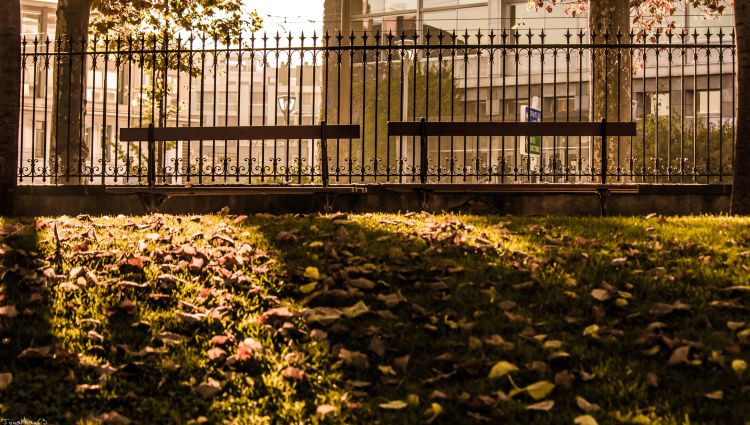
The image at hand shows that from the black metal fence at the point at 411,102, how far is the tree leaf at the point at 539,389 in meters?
4.97

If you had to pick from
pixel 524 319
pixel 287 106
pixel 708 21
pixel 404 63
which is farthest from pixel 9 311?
pixel 708 21

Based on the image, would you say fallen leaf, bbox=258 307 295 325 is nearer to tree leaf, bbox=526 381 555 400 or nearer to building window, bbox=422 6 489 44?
tree leaf, bbox=526 381 555 400

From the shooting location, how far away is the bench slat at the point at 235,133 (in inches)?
400

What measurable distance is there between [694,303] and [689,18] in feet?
130

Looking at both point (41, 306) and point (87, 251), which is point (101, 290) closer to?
point (41, 306)

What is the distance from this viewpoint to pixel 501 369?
471cm

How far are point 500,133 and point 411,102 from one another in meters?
33.2

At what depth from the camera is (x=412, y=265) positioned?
20.9 feet

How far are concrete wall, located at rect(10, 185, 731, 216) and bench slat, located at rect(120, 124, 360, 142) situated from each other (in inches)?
30.4

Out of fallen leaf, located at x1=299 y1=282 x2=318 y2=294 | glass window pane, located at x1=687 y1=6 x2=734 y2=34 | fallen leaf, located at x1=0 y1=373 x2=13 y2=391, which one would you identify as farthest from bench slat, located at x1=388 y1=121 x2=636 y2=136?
glass window pane, located at x1=687 y1=6 x2=734 y2=34

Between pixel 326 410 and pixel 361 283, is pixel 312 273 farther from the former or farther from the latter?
pixel 326 410

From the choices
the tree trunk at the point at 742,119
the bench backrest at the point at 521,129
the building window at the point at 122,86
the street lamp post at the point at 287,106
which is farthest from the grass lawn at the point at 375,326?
the street lamp post at the point at 287,106

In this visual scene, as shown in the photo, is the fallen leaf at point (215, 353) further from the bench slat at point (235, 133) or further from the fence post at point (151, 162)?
the fence post at point (151, 162)

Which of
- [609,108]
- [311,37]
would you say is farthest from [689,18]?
[311,37]
